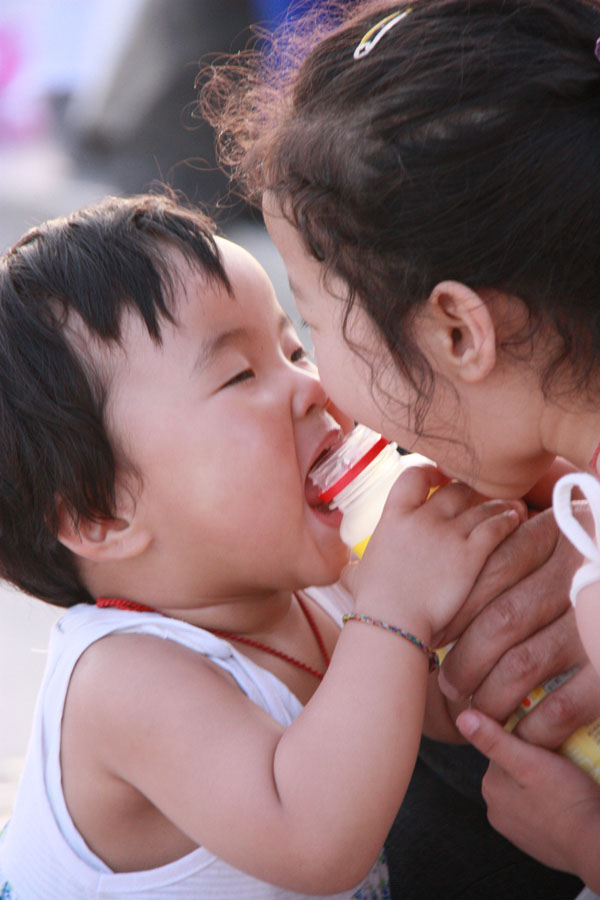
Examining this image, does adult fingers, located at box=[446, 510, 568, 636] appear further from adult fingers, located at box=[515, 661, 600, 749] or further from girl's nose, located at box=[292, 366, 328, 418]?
girl's nose, located at box=[292, 366, 328, 418]

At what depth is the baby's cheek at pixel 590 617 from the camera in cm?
86

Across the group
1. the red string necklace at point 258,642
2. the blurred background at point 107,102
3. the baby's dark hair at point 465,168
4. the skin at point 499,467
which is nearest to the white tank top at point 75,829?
the red string necklace at point 258,642

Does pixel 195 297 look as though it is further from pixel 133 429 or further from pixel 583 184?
pixel 583 184

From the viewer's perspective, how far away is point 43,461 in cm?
120

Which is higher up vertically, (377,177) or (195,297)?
(377,177)

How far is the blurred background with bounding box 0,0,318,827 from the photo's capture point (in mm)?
4656

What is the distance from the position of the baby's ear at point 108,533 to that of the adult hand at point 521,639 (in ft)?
1.38

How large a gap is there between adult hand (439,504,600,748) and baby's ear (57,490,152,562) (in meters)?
0.42

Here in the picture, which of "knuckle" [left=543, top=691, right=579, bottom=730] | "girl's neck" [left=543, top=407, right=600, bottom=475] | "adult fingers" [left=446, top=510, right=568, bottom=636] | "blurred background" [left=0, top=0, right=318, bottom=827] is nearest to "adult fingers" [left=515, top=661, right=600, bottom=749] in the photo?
"knuckle" [left=543, top=691, right=579, bottom=730]

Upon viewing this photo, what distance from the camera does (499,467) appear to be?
3.50ft

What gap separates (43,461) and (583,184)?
72 cm

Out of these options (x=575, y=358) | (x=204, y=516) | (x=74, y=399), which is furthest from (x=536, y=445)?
(x=74, y=399)

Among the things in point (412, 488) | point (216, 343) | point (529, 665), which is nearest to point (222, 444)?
point (216, 343)

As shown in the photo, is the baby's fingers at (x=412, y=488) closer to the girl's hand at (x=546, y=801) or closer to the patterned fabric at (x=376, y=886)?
the girl's hand at (x=546, y=801)
